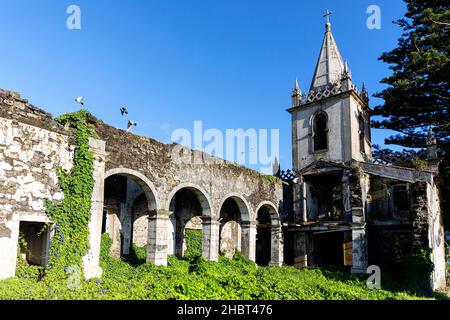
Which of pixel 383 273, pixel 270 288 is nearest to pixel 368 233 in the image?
pixel 383 273

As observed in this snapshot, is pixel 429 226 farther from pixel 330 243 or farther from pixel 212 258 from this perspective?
pixel 212 258

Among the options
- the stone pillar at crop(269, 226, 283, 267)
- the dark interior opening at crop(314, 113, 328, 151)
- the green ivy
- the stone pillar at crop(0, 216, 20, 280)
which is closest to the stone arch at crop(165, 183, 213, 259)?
the stone pillar at crop(269, 226, 283, 267)

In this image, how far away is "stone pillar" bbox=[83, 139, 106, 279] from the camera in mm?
10678

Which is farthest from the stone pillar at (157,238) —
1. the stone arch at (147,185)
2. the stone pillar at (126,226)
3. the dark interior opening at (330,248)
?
the dark interior opening at (330,248)

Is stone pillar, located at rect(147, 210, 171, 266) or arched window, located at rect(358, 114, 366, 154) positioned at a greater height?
arched window, located at rect(358, 114, 366, 154)

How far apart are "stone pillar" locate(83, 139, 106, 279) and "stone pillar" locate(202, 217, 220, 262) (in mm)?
6053

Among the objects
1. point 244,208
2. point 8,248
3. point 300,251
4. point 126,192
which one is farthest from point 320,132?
point 8,248

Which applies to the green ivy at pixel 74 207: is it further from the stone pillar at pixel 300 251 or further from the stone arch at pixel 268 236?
the stone pillar at pixel 300 251

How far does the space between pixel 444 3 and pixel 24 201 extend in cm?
2016

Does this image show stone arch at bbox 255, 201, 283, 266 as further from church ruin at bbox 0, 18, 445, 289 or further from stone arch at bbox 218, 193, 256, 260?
stone arch at bbox 218, 193, 256, 260

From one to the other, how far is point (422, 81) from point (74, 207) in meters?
17.1

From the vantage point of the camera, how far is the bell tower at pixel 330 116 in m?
20.6

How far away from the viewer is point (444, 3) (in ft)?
59.9

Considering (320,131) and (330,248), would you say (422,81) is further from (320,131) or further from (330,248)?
(330,248)
